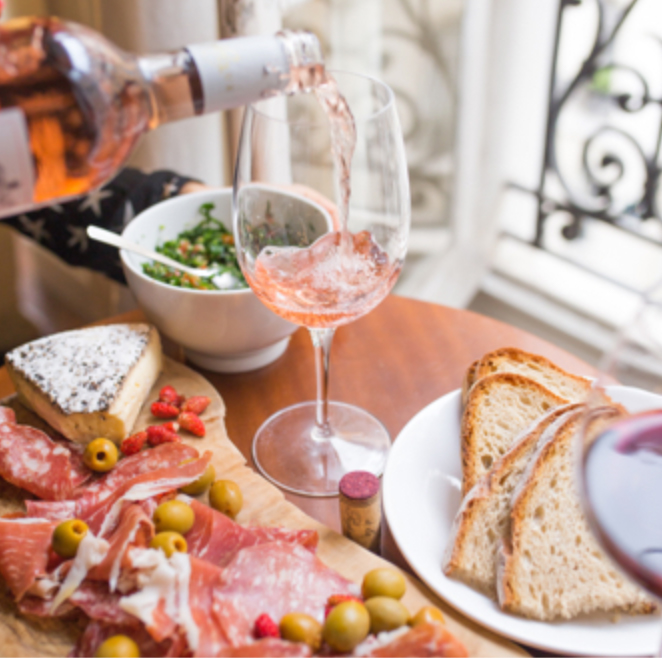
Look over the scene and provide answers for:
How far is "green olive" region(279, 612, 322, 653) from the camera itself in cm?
84

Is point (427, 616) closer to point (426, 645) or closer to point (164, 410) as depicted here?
point (426, 645)

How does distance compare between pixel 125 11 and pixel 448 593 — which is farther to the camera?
pixel 125 11

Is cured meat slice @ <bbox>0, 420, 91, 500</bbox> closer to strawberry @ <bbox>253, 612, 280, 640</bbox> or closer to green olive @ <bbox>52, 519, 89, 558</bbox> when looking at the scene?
green olive @ <bbox>52, 519, 89, 558</bbox>

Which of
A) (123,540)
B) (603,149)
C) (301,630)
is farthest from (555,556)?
(603,149)

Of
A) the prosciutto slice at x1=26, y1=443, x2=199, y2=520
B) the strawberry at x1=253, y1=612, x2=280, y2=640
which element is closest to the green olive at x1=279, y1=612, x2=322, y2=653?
the strawberry at x1=253, y1=612, x2=280, y2=640

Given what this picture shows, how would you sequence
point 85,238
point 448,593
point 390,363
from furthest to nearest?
point 85,238
point 390,363
point 448,593

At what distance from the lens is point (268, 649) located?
0.82m

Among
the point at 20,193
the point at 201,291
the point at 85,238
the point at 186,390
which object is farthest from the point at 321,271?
the point at 85,238

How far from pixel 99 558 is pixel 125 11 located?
4.85 ft

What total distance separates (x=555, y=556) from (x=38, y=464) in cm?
72

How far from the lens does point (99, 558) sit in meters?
0.90

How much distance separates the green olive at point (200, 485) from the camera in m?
1.07

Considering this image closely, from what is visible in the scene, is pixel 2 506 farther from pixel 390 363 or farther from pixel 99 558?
pixel 390 363

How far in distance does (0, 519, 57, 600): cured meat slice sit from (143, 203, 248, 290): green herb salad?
471 millimetres
